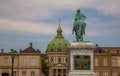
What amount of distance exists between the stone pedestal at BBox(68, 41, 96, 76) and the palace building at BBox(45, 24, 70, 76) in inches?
4400

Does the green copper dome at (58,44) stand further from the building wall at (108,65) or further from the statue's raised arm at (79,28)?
the statue's raised arm at (79,28)

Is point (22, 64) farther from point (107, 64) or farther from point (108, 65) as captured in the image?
point (108, 65)

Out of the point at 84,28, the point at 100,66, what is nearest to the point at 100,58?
the point at 100,66

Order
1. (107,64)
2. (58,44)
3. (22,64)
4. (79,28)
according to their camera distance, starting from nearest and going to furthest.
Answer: (79,28), (22,64), (107,64), (58,44)

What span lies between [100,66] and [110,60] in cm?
237

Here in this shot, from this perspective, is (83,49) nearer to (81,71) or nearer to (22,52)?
(81,71)

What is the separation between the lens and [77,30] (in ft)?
151

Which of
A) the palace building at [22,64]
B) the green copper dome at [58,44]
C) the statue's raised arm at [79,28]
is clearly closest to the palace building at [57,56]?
the green copper dome at [58,44]

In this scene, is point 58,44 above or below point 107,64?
above

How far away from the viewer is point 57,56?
16500cm

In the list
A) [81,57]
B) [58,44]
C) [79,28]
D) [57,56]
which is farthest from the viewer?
[58,44]

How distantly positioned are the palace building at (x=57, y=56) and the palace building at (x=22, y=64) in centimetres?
6027

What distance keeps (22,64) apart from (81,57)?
169 ft

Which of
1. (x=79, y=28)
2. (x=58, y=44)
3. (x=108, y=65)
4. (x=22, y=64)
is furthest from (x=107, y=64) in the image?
(x=58, y=44)
